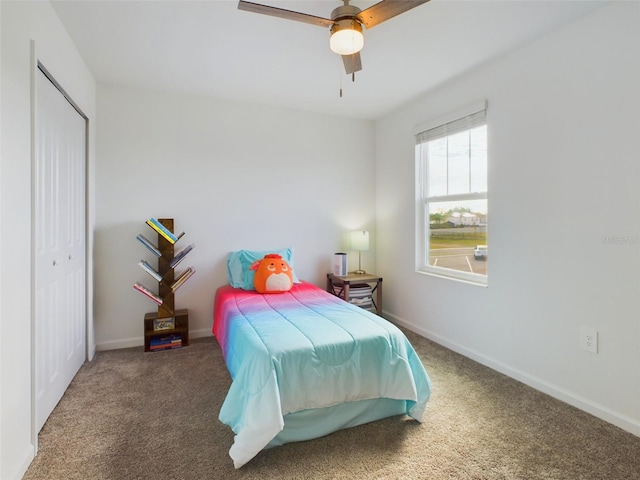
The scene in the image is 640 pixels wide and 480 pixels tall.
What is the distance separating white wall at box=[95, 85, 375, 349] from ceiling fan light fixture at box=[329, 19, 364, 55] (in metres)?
1.98

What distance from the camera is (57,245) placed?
88.0 inches

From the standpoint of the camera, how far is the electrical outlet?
2.11m

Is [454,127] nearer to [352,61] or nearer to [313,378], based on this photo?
[352,61]

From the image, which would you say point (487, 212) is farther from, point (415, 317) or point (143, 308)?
point (143, 308)

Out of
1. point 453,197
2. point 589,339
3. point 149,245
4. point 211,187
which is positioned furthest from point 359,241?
point 589,339

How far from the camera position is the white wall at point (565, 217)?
6.44 feet

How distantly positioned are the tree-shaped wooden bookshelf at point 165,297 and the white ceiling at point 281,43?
1.34 m

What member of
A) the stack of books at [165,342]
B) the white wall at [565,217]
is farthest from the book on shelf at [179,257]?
the white wall at [565,217]

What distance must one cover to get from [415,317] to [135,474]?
2.81 meters

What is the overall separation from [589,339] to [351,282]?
207 centimetres

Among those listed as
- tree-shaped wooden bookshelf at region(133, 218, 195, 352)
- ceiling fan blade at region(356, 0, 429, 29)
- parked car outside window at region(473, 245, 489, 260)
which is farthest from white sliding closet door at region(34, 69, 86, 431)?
parked car outside window at region(473, 245, 489, 260)

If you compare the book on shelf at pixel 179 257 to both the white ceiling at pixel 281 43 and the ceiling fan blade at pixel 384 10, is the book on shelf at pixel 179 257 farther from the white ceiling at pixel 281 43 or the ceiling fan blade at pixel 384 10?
the ceiling fan blade at pixel 384 10

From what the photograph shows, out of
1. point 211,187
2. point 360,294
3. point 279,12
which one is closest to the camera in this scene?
point 279,12

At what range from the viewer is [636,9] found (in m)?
1.89
